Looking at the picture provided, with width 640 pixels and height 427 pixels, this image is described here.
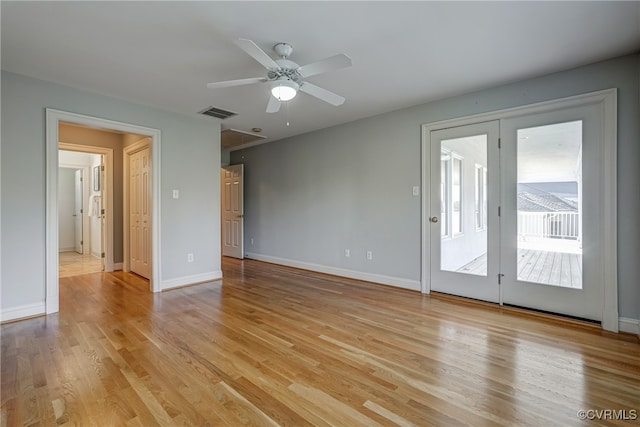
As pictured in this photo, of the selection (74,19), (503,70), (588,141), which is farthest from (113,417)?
(588,141)

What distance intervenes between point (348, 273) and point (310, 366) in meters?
2.72

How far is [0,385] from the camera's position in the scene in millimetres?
1860

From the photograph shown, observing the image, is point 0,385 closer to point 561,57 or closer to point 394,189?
point 394,189

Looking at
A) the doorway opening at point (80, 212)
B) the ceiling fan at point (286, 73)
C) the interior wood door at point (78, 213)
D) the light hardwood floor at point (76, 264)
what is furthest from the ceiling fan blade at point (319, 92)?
the interior wood door at point (78, 213)

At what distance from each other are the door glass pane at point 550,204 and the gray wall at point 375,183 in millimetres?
315

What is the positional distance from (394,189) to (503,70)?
1847 millimetres

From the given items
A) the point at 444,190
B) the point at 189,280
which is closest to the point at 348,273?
the point at 444,190

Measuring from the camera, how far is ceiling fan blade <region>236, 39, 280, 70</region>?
1896mm

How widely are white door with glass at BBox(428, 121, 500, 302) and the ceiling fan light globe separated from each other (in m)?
2.20

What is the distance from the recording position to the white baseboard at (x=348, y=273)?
408cm

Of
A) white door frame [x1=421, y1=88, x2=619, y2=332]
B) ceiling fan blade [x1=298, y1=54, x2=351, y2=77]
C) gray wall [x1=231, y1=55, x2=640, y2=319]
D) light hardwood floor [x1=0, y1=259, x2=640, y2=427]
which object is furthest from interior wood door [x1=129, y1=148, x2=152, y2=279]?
white door frame [x1=421, y1=88, x2=619, y2=332]

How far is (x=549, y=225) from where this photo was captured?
3041 millimetres

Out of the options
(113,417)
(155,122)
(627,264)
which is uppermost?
(155,122)

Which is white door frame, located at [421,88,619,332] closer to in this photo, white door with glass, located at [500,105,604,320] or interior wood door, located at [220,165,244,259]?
white door with glass, located at [500,105,604,320]
